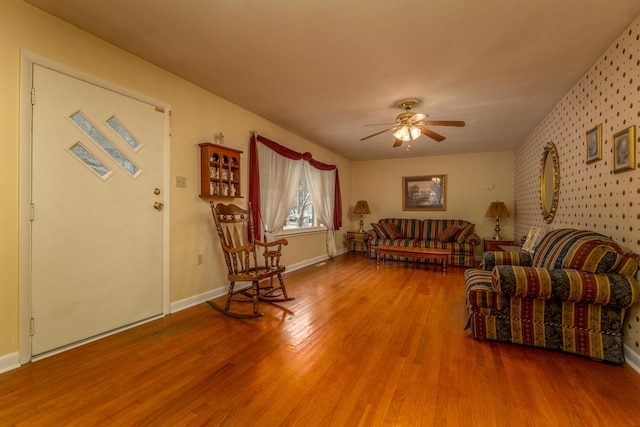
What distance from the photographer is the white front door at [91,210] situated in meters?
1.98

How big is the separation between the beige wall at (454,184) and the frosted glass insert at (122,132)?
5.46 m

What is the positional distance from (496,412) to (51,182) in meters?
3.11

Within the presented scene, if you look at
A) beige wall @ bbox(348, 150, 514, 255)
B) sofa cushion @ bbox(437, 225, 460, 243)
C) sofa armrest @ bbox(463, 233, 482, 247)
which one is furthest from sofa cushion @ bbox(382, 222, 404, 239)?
sofa armrest @ bbox(463, 233, 482, 247)

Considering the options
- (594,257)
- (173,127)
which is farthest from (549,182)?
(173,127)

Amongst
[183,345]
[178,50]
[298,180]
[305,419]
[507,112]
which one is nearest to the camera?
[305,419]

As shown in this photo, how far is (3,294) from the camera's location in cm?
180

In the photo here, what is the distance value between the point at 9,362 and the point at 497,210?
6721 millimetres

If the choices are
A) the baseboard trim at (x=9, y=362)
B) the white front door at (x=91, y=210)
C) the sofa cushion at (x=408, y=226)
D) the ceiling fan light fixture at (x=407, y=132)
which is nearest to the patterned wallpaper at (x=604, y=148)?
the ceiling fan light fixture at (x=407, y=132)

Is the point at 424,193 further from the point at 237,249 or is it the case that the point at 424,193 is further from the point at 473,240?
the point at 237,249

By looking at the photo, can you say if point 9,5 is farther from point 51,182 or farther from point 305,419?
point 305,419

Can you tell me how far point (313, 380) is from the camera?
5.67 ft

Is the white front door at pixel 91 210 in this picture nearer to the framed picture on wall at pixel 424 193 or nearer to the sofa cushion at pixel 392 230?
the sofa cushion at pixel 392 230

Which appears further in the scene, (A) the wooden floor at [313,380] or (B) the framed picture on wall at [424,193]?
(B) the framed picture on wall at [424,193]

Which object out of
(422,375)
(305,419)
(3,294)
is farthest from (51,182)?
(422,375)
